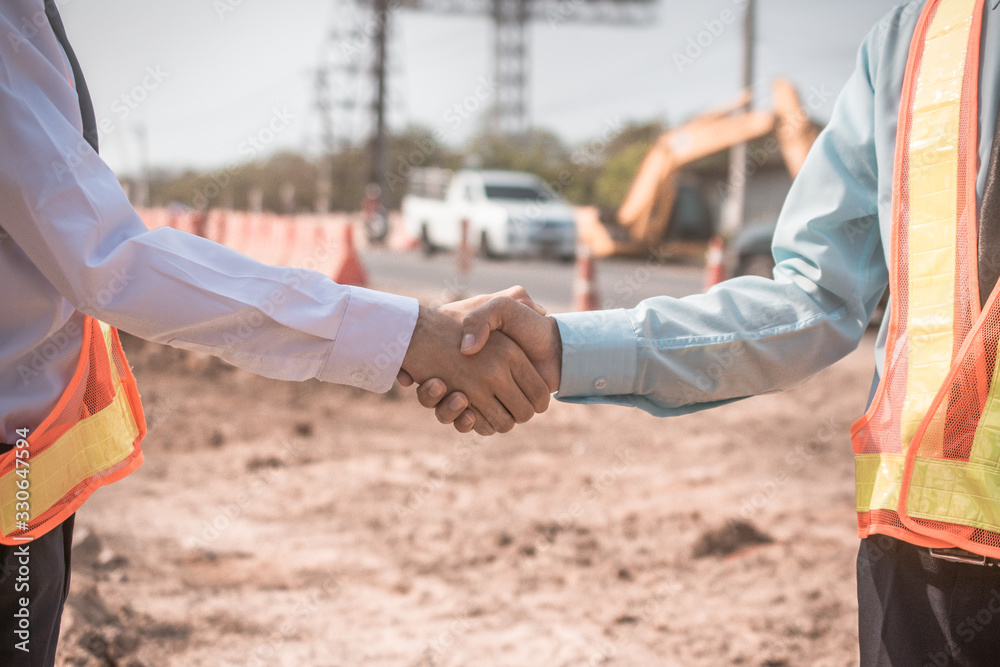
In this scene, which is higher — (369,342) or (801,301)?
(801,301)

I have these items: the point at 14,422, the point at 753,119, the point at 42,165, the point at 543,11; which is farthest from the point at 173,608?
the point at 543,11

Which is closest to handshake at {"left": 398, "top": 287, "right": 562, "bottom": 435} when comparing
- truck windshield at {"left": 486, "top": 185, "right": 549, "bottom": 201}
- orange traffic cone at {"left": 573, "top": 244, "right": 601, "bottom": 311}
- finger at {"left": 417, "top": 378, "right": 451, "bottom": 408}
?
finger at {"left": 417, "top": 378, "right": 451, "bottom": 408}

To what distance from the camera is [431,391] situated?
7.04ft

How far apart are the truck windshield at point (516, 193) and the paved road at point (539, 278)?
4.75ft

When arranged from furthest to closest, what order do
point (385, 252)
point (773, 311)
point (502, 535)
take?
point (385, 252), point (502, 535), point (773, 311)

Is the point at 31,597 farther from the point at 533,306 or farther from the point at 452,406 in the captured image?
the point at 533,306

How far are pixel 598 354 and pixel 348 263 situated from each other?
25.0ft

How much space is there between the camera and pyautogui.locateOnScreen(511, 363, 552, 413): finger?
2211 millimetres

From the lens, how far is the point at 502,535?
13.2ft

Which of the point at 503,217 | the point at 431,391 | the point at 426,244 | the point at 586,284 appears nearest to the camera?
the point at 431,391

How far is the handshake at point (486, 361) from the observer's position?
7.04 ft

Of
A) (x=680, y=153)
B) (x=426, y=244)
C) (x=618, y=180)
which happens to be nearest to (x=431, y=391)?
(x=680, y=153)

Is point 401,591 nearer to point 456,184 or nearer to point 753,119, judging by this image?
point 753,119

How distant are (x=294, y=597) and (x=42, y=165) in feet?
8.23
